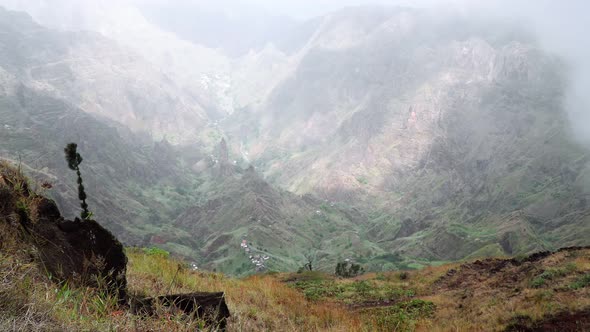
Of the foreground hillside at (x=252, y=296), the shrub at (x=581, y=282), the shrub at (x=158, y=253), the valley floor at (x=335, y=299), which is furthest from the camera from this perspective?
the shrub at (x=581, y=282)

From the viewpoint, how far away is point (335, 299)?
22000mm

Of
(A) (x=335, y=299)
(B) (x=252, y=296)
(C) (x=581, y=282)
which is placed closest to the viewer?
(B) (x=252, y=296)

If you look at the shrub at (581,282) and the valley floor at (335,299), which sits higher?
the shrub at (581,282)

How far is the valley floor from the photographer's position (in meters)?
3.95

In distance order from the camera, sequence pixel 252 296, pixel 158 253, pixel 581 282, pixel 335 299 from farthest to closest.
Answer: pixel 335 299, pixel 158 253, pixel 581 282, pixel 252 296

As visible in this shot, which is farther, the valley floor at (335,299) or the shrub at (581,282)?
the shrub at (581,282)

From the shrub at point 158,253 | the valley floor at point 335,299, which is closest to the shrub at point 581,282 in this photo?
the valley floor at point 335,299

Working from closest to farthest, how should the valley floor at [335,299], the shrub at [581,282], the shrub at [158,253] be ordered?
the valley floor at [335,299], the shrub at [158,253], the shrub at [581,282]

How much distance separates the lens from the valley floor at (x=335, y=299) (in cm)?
395

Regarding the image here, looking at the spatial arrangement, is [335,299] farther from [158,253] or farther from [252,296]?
[252,296]

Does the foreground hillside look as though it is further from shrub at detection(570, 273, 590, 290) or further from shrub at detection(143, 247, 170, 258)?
shrub at detection(143, 247, 170, 258)

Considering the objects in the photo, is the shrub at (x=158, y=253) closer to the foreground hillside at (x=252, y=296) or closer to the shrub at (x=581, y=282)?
the foreground hillside at (x=252, y=296)

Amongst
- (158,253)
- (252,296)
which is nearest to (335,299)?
(158,253)

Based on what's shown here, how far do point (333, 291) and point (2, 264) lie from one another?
2173 centimetres
